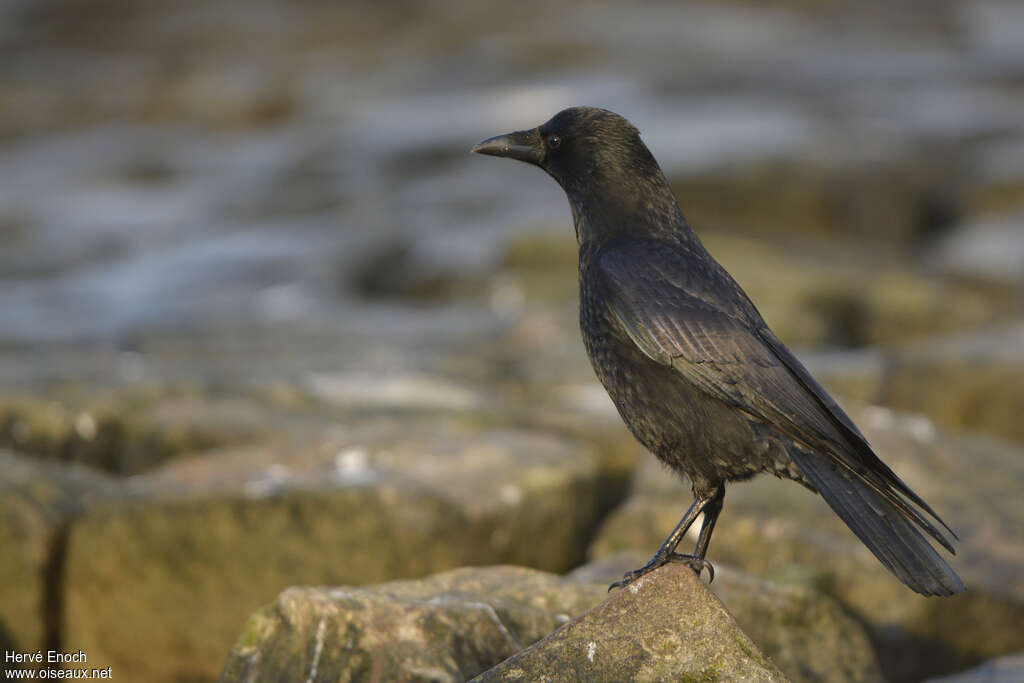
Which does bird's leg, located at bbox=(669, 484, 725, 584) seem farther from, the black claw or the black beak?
the black beak

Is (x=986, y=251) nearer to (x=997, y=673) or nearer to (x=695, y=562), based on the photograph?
(x=997, y=673)

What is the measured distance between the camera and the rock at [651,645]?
3.13 meters

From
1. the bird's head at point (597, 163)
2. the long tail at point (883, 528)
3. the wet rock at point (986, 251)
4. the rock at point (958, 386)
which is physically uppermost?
the bird's head at point (597, 163)

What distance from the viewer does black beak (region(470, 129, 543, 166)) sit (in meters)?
4.26

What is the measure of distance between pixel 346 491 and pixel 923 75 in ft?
67.0

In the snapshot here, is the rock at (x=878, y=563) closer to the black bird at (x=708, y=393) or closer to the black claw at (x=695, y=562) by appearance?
the black claw at (x=695, y=562)

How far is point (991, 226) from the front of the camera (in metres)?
14.6

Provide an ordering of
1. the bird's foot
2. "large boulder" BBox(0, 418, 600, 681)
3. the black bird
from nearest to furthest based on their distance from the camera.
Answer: the black bird < the bird's foot < "large boulder" BBox(0, 418, 600, 681)

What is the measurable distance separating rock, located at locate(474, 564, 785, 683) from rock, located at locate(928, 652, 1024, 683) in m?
1.41

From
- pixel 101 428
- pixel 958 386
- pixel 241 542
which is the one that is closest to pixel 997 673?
pixel 241 542

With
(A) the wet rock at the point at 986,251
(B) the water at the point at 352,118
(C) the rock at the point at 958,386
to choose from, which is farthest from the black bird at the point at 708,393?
(A) the wet rock at the point at 986,251

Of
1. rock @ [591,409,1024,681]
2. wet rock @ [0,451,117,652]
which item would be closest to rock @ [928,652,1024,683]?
rock @ [591,409,1024,681]

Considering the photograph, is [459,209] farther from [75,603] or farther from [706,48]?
[75,603]

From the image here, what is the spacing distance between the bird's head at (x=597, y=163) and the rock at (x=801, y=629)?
4.08ft
